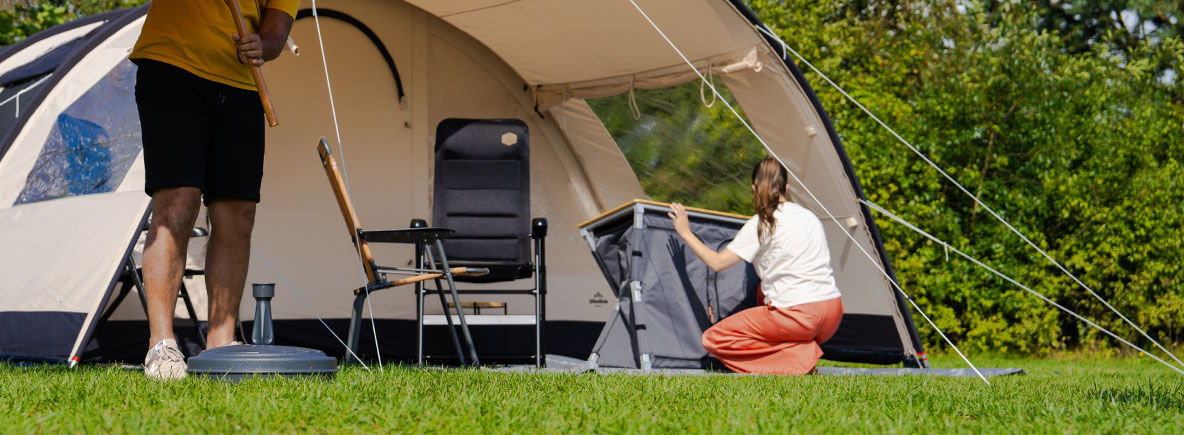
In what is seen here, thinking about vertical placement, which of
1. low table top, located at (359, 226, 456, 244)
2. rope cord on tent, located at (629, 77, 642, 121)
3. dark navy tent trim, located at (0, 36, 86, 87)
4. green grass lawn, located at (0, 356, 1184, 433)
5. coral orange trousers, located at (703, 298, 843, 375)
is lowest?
coral orange trousers, located at (703, 298, 843, 375)

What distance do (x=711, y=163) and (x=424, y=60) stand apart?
1.44 metres

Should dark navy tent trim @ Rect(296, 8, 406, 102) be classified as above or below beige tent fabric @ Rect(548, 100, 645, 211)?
above

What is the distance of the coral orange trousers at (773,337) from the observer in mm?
3881

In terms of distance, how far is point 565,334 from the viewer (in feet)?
17.3

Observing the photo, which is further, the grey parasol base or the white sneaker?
the white sneaker

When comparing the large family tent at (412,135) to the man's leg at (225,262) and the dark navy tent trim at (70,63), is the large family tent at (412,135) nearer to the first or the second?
the dark navy tent trim at (70,63)

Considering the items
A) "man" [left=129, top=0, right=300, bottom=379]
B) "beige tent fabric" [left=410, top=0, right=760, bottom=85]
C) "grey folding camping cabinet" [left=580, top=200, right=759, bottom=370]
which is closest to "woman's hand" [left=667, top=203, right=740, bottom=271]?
"grey folding camping cabinet" [left=580, top=200, right=759, bottom=370]

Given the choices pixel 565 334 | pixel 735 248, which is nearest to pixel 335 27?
pixel 565 334

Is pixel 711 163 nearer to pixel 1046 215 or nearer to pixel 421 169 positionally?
pixel 421 169

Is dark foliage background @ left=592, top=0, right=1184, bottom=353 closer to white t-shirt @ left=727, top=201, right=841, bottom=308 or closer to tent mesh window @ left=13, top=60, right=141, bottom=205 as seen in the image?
white t-shirt @ left=727, top=201, right=841, bottom=308

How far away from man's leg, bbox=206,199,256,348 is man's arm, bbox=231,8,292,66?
354 mm

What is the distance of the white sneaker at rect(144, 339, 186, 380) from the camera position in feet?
7.80

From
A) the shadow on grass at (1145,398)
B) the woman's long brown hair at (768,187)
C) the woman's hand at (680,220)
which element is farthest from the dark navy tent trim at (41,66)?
the shadow on grass at (1145,398)

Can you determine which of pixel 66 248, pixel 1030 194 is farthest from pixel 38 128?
pixel 1030 194
